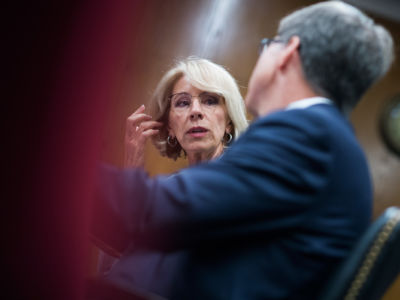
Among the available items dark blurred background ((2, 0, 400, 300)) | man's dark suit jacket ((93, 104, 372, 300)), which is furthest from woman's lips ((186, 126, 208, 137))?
dark blurred background ((2, 0, 400, 300))

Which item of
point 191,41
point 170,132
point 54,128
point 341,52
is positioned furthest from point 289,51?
point 191,41

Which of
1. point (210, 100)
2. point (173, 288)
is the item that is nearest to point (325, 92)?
point (173, 288)

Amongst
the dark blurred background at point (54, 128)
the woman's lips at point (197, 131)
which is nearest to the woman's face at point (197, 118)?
the woman's lips at point (197, 131)

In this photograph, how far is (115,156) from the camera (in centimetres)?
260

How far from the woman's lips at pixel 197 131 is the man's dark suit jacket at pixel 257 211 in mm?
911

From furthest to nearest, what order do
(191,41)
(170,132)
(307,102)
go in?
(191,41)
(170,132)
(307,102)

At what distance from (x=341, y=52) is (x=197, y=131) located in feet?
3.02

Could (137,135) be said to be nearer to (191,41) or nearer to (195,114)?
(195,114)

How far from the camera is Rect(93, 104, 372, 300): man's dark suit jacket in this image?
709mm

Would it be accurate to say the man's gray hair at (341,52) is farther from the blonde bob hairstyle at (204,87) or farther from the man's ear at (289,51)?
the blonde bob hairstyle at (204,87)

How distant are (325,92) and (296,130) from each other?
0.18m

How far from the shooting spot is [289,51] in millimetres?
911

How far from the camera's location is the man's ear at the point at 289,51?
911mm

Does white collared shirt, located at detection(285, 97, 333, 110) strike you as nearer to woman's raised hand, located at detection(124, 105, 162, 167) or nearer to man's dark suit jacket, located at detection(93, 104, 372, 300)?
man's dark suit jacket, located at detection(93, 104, 372, 300)
